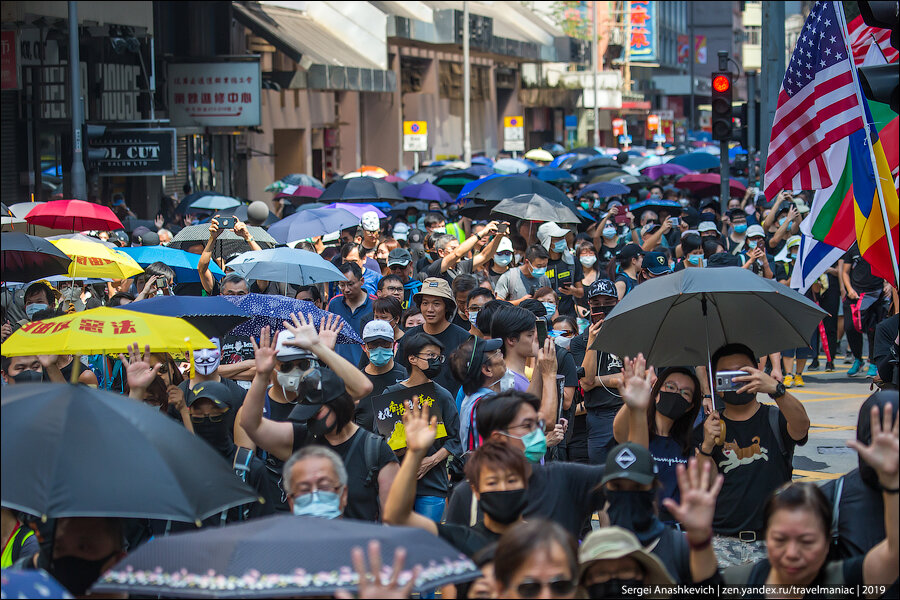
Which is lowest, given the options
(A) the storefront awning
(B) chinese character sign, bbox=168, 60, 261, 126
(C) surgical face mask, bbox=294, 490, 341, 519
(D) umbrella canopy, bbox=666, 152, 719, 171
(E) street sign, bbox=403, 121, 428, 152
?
(C) surgical face mask, bbox=294, 490, 341, 519

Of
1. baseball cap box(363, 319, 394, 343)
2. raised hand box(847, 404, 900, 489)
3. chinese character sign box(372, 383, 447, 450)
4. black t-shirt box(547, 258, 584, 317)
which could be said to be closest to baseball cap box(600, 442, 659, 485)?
raised hand box(847, 404, 900, 489)

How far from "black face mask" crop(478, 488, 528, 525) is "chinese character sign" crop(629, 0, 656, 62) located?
9482 centimetres

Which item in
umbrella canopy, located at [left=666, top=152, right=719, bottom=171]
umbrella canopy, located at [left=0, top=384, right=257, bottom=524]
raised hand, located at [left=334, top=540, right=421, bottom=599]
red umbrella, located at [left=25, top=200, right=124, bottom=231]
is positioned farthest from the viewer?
umbrella canopy, located at [left=666, top=152, right=719, bottom=171]

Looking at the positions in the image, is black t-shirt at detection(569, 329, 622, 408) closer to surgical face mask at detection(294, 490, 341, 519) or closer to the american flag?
the american flag

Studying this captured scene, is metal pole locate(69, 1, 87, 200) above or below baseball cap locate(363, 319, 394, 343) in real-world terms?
above

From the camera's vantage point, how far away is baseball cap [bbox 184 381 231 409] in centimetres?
639

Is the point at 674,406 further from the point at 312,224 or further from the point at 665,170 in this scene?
the point at 665,170

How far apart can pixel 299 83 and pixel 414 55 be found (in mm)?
15328

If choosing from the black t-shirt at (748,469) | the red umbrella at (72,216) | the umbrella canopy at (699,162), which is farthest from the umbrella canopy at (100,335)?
the umbrella canopy at (699,162)

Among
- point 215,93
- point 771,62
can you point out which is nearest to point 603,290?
point 771,62

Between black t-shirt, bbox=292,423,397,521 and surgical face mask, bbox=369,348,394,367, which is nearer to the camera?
black t-shirt, bbox=292,423,397,521

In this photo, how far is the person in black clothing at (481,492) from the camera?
4922mm

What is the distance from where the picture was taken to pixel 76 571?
184 inches

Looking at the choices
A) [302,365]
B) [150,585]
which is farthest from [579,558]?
[302,365]
